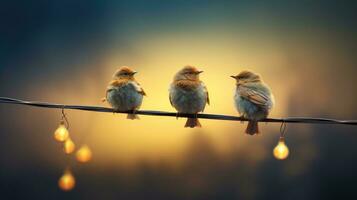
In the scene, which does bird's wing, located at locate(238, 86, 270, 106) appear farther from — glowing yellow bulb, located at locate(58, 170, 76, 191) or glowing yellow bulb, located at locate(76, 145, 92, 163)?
glowing yellow bulb, located at locate(58, 170, 76, 191)

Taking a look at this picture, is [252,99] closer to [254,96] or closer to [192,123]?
[254,96]

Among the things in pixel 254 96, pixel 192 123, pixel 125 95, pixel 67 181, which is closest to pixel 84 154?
pixel 67 181

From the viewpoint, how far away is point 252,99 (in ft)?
12.3

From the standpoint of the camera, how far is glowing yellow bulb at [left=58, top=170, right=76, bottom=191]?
17.2ft

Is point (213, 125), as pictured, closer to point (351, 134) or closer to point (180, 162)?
point (180, 162)

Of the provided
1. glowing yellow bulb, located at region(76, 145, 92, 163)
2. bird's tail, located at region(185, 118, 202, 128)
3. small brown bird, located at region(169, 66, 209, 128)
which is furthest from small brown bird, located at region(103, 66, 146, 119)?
glowing yellow bulb, located at region(76, 145, 92, 163)

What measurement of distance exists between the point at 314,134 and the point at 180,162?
4.41ft

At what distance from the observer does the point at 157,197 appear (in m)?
5.44

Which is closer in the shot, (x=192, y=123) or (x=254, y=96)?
(x=254, y=96)

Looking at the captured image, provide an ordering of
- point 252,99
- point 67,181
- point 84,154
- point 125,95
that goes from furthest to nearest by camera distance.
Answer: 1. point 67,181
2. point 84,154
3. point 125,95
4. point 252,99

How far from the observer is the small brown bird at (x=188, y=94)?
383 centimetres

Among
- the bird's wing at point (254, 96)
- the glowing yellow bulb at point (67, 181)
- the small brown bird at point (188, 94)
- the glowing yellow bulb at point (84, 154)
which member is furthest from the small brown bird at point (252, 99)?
the glowing yellow bulb at point (67, 181)

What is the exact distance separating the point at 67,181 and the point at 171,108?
123 centimetres

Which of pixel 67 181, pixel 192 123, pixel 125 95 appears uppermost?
pixel 125 95
